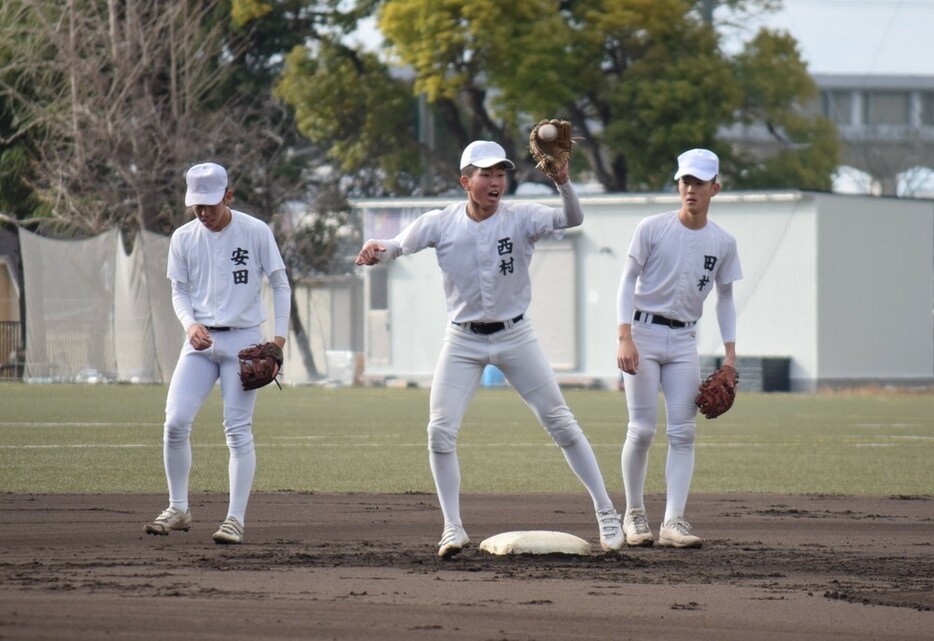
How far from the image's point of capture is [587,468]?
355 inches

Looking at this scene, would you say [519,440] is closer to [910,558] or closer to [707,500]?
[707,500]

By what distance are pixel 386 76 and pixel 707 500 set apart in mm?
32034

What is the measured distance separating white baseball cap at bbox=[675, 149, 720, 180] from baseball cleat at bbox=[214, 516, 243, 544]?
315 cm

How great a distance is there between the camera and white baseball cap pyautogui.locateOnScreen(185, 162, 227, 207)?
9.49 m

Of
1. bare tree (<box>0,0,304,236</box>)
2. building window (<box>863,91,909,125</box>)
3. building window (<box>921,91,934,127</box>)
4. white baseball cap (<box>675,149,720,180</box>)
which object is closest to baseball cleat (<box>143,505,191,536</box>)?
white baseball cap (<box>675,149,720,180</box>)

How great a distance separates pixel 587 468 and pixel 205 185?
2692 mm

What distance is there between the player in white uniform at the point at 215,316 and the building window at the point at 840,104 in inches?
3000

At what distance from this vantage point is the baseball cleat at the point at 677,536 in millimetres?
9328

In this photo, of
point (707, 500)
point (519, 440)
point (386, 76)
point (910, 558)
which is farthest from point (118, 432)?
point (386, 76)

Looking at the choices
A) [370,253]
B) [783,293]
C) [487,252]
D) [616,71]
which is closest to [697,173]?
[487,252]

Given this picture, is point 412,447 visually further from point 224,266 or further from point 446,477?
point 446,477

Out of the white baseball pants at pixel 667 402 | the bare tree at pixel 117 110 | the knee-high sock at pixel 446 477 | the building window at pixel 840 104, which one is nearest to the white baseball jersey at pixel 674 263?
the white baseball pants at pixel 667 402

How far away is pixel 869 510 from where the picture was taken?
11797mm

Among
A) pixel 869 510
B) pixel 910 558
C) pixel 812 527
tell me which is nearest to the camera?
pixel 910 558
